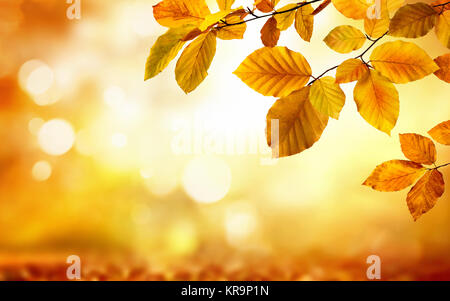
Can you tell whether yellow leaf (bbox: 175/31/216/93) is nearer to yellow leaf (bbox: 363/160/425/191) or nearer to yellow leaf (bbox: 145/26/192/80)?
yellow leaf (bbox: 145/26/192/80)

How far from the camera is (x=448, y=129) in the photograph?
0.27 metres

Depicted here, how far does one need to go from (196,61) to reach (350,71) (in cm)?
8

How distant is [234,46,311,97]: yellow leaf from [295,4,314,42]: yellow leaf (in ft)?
0.13

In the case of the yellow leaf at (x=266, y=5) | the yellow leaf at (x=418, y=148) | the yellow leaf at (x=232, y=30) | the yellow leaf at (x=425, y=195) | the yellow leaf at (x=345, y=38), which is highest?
the yellow leaf at (x=266, y=5)

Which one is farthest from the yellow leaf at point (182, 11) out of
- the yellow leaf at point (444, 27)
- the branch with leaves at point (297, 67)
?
the yellow leaf at point (444, 27)

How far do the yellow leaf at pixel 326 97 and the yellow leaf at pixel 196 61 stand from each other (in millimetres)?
54

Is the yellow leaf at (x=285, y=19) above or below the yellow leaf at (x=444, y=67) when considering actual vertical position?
above

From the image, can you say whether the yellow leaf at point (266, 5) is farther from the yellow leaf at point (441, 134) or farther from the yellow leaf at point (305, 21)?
the yellow leaf at point (441, 134)

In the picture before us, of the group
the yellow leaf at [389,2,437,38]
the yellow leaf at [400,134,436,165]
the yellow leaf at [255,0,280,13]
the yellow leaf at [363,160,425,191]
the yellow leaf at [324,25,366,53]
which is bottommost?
the yellow leaf at [363,160,425,191]

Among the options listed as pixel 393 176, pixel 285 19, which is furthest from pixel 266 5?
pixel 393 176

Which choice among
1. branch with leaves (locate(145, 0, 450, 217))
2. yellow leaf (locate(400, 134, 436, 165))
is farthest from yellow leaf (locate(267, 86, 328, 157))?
yellow leaf (locate(400, 134, 436, 165))

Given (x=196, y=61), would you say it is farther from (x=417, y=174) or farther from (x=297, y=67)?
(x=417, y=174)

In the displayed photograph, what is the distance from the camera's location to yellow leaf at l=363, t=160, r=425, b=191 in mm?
260

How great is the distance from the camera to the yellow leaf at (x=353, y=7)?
232 millimetres
